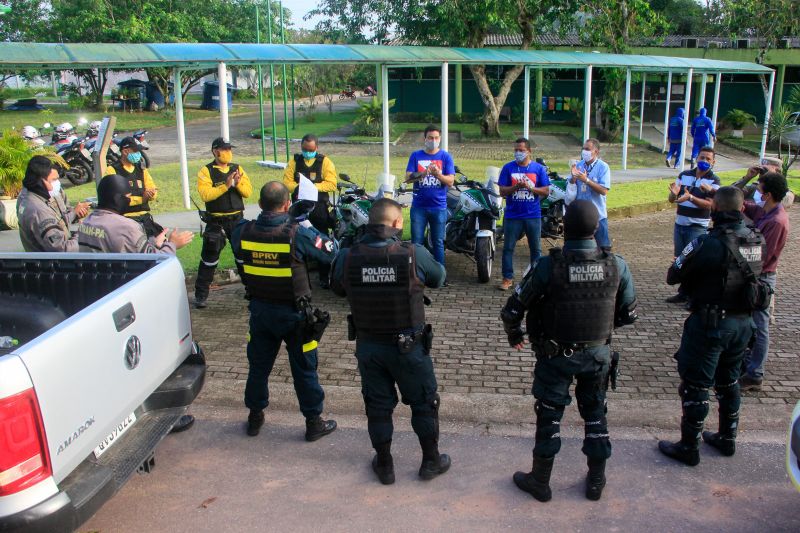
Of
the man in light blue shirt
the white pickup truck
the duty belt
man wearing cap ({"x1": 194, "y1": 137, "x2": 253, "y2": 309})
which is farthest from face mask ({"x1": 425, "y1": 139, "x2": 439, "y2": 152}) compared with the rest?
the duty belt

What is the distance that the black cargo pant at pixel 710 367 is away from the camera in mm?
4379

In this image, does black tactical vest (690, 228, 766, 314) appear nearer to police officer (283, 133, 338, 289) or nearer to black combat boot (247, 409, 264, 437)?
black combat boot (247, 409, 264, 437)

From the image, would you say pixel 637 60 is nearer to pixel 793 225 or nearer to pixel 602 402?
pixel 793 225

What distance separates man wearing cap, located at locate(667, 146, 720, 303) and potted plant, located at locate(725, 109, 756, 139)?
23.7 metres

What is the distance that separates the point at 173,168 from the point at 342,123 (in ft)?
52.7

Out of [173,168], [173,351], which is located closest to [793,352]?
[173,351]

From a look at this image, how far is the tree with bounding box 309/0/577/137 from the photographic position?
23206 millimetres

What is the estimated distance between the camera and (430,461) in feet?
14.4

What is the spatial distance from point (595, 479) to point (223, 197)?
196 inches

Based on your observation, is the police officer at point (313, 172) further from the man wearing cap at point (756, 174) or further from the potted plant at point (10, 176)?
the potted plant at point (10, 176)

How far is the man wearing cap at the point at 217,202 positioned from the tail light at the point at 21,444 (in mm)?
4667

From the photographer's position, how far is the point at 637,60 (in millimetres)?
17000

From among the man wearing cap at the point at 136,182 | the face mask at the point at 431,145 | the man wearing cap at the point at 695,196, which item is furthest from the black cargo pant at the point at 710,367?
the man wearing cap at the point at 136,182

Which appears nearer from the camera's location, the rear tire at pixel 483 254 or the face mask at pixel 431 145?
the face mask at pixel 431 145
